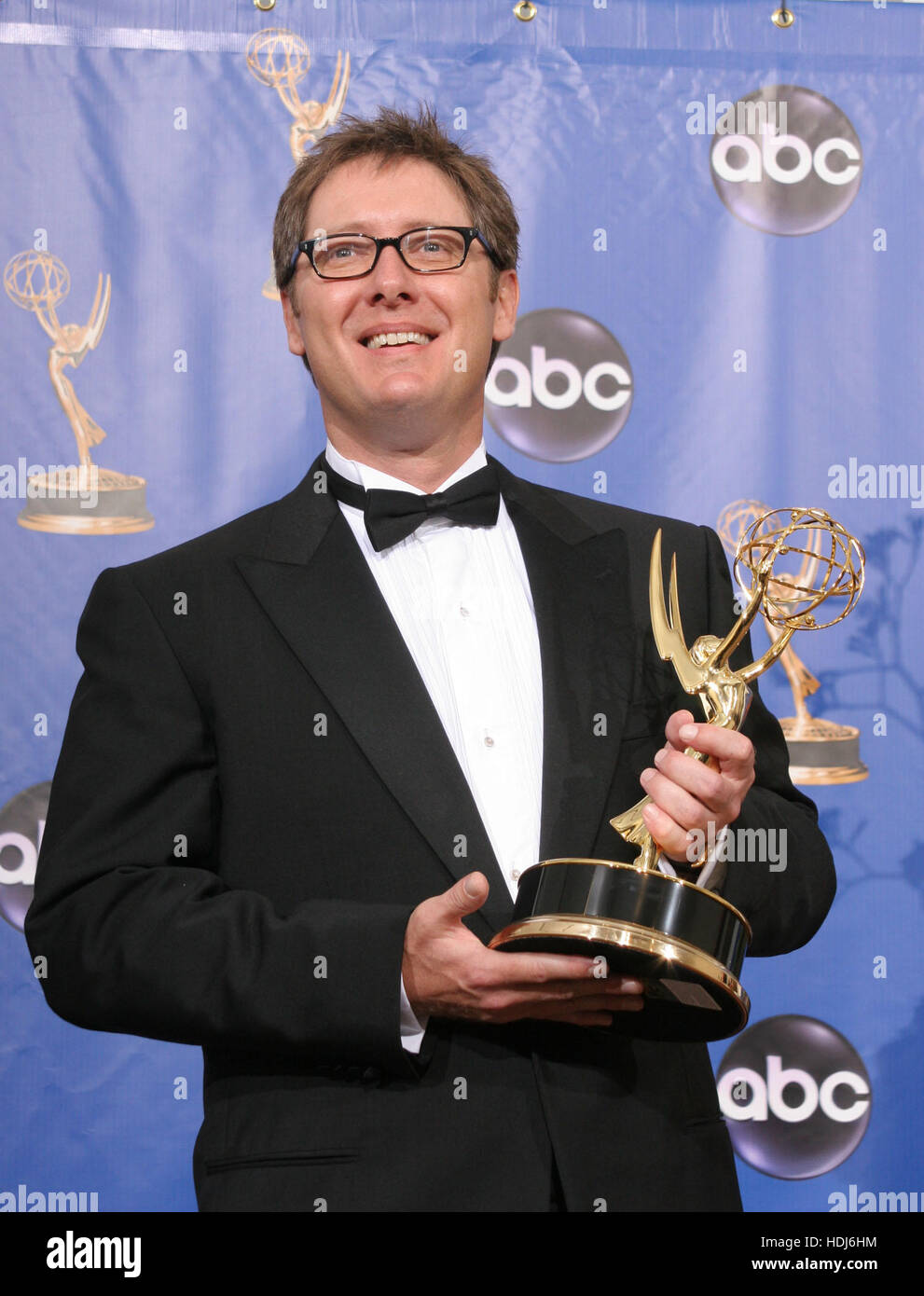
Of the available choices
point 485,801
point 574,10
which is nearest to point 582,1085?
point 485,801

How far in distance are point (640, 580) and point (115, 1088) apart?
4.26ft

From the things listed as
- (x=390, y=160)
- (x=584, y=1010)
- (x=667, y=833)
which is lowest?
(x=584, y=1010)

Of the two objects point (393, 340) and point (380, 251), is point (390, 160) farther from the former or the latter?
point (393, 340)

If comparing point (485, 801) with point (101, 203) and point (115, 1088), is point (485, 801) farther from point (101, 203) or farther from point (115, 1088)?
point (101, 203)

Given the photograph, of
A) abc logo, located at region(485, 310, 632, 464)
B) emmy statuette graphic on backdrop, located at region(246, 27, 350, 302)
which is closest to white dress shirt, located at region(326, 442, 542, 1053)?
abc logo, located at region(485, 310, 632, 464)

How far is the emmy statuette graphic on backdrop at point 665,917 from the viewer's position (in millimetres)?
1446

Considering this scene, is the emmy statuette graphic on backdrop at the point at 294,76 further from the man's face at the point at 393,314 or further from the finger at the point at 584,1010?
the finger at the point at 584,1010

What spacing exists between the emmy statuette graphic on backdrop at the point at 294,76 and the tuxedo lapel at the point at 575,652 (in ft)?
2.82

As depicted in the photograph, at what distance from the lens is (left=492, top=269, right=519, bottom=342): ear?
2.04 m

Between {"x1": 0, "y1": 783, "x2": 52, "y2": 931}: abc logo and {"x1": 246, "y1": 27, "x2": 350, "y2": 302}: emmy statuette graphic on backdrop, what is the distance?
99 centimetres

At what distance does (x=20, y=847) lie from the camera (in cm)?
242

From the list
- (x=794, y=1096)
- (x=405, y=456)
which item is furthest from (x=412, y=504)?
(x=794, y=1096)

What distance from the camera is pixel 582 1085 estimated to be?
1.60 meters

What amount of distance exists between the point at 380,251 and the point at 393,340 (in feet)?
0.41
